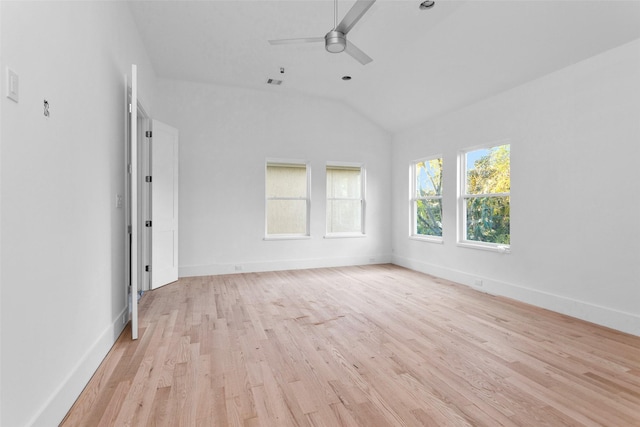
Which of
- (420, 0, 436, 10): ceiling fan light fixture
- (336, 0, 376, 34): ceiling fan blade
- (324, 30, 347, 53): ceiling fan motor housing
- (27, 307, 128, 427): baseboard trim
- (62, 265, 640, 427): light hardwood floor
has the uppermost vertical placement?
(420, 0, 436, 10): ceiling fan light fixture

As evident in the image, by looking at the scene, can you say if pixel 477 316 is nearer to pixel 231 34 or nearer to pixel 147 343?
pixel 147 343

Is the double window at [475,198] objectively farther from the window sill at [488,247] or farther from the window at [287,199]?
the window at [287,199]

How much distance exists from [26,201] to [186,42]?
3546mm

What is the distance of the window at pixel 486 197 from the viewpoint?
177 inches

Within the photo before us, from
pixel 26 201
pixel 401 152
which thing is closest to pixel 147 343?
pixel 26 201

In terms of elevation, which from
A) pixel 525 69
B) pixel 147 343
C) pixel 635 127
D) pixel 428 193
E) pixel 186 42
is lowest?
pixel 147 343

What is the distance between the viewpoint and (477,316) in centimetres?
356

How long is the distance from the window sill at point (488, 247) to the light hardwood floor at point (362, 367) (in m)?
0.70

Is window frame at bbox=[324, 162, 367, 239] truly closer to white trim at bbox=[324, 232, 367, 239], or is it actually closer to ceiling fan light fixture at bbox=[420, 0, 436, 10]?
white trim at bbox=[324, 232, 367, 239]

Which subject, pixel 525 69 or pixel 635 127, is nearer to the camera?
pixel 635 127

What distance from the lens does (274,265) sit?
6.05 metres

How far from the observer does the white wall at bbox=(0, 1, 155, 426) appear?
140 cm

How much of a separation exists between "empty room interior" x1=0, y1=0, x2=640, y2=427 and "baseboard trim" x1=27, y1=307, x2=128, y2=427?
0.02 m

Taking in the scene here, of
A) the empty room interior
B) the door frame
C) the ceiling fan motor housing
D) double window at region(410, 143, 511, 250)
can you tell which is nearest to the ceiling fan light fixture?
the empty room interior
